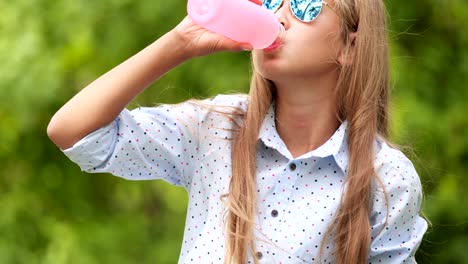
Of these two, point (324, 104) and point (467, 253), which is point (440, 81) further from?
→ point (324, 104)

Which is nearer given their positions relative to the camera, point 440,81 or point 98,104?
point 98,104

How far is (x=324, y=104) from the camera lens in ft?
9.27

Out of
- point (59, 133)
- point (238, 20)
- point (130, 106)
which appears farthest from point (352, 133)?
point (130, 106)

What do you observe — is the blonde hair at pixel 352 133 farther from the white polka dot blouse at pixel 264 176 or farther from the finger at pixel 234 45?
the finger at pixel 234 45

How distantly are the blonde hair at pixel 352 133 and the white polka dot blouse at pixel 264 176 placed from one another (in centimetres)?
3

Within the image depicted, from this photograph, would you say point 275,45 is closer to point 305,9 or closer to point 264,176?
point 305,9

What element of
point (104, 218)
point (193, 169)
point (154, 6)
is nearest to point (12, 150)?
point (104, 218)

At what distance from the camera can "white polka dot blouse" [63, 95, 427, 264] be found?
2.69 meters

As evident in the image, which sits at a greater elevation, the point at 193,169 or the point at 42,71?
Answer: the point at 42,71

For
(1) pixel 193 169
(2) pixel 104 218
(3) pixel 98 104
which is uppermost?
(3) pixel 98 104

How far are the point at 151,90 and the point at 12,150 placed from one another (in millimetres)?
759

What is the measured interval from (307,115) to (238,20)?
359 mm

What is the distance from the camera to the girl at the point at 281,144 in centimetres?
266

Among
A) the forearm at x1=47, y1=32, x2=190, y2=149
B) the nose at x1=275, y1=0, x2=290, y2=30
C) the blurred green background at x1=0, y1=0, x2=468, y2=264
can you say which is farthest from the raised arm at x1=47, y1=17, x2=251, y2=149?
the blurred green background at x1=0, y1=0, x2=468, y2=264
